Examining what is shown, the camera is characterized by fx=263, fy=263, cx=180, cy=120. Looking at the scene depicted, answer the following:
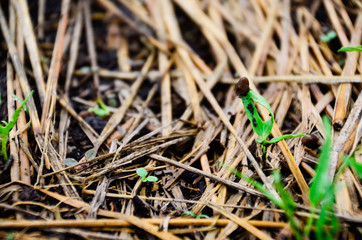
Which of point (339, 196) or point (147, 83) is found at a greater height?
point (147, 83)

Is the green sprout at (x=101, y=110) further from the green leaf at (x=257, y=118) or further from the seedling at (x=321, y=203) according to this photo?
the seedling at (x=321, y=203)

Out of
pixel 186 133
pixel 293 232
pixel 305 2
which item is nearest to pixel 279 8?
pixel 305 2

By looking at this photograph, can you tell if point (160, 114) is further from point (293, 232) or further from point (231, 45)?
point (293, 232)

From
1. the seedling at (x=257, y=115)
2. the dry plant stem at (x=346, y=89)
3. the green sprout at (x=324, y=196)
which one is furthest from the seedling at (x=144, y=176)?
the dry plant stem at (x=346, y=89)

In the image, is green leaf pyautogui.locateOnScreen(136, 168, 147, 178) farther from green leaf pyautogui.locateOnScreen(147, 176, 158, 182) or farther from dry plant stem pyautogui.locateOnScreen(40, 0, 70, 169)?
dry plant stem pyautogui.locateOnScreen(40, 0, 70, 169)

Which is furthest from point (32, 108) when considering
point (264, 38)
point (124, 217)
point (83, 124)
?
point (264, 38)

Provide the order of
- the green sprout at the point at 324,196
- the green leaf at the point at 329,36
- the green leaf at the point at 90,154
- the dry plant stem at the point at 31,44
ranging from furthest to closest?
the green leaf at the point at 329,36
the dry plant stem at the point at 31,44
the green leaf at the point at 90,154
the green sprout at the point at 324,196
